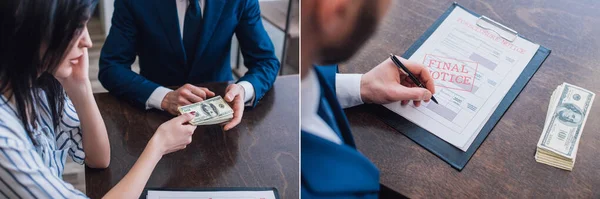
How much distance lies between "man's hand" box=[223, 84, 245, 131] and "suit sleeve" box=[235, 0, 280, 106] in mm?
42

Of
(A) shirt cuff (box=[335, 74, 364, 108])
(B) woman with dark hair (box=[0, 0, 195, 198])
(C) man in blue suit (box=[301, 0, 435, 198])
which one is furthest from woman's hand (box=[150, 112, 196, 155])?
(C) man in blue suit (box=[301, 0, 435, 198])

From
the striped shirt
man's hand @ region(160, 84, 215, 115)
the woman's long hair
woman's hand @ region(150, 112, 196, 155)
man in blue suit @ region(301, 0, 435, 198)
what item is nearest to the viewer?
man in blue suit @ region(301, 0, 435, 198)

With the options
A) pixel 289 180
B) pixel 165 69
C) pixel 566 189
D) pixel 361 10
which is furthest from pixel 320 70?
pixel 165 69

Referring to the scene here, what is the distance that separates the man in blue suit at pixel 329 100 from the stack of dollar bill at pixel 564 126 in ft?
1.48

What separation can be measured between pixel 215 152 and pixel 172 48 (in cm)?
23

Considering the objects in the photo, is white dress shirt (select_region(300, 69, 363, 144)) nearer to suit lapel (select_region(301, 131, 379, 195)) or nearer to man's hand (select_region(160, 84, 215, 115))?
suit lapel (select_region(301, 131, 379, 195))

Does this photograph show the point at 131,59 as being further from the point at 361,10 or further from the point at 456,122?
the point at 361,10

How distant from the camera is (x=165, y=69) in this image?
3.56 ft

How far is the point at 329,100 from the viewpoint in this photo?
18.7 inches

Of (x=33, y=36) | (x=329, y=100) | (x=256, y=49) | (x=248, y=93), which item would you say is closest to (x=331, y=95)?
(x=329, y=100)

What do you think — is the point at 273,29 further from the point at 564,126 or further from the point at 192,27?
the point at 564,126

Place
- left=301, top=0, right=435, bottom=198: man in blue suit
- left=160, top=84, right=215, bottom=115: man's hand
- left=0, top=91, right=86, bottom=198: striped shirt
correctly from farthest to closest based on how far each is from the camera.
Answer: left=160, top=84, right=215, bottom=115: man's hand, left=0, top=91, right=86, bottom=198: striped shirt, left=301, top=0, right=435, bottom=198: man in blue suit

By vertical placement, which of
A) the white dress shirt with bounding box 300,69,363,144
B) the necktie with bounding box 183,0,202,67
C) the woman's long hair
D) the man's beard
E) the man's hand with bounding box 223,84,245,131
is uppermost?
the man's beard

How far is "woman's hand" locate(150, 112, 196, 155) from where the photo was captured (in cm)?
80
